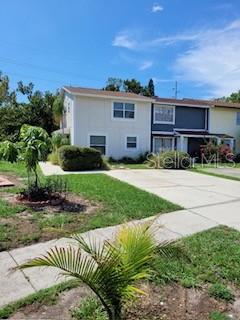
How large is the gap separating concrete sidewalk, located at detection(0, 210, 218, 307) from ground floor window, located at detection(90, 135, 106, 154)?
57.6 feet

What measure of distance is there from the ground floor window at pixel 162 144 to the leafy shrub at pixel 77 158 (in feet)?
30.9

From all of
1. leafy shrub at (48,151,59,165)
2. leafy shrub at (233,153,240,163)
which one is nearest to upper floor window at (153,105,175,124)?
leafy shrub at (233,153,240,163)

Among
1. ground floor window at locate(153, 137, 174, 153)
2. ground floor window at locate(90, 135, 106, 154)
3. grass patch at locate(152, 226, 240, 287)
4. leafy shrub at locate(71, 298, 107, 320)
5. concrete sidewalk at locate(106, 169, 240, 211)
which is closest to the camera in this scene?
leafy shrub at locate(71, 298, 107, 320)

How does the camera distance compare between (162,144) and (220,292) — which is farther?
(162,144)

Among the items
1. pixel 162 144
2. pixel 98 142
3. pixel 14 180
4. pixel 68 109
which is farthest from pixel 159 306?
pixel 162 144

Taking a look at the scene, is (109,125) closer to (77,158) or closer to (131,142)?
(131,142)

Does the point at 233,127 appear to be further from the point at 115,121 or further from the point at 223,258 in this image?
the point at 223,258

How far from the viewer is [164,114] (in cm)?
2847

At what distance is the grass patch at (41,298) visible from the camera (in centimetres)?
362

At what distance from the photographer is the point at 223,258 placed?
5.24m

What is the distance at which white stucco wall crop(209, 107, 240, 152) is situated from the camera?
30422 mm

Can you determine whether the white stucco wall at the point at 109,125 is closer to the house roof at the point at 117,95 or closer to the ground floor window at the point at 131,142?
the ground floor window at the point at 131,142

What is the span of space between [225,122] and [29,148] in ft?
83.5

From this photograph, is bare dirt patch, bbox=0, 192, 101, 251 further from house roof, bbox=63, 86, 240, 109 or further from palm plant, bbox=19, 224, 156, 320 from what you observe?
house roof, bbox=63, 86, 240, 109
